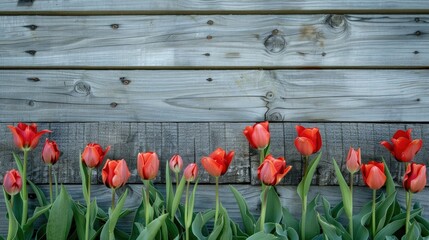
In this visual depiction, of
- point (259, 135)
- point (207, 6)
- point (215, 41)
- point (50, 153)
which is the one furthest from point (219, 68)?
point (50, 153)

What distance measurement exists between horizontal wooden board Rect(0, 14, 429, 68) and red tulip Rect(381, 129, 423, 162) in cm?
24

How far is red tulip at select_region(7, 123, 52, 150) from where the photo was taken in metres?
1.64

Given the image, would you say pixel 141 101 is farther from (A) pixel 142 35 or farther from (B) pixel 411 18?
(B) pixel 411 18

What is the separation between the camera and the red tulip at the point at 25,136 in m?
1.64

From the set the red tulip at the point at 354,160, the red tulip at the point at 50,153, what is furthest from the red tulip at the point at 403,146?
the red tulip at the point at 50,153

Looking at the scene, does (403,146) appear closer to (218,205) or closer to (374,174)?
(374,174)

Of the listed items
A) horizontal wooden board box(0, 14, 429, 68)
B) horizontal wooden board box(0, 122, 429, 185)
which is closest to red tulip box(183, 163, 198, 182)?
horizontal wooden board box(0, 122, 429, 185)

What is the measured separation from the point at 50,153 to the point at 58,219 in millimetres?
174

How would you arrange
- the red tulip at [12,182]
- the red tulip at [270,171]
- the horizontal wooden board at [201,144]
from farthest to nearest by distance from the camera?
1. the horizontal wooden board at [201,144]
2. the red tulip at [12,182]
3. the red tulip at [270,171]

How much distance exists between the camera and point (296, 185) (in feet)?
5.95

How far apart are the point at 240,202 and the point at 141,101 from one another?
16.2 inches

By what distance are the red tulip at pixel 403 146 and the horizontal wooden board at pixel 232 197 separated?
0.60 feet

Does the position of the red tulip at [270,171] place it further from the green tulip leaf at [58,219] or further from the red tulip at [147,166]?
the green tulip leaf at [58,219]

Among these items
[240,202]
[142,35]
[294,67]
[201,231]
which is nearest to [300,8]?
[294,67]
